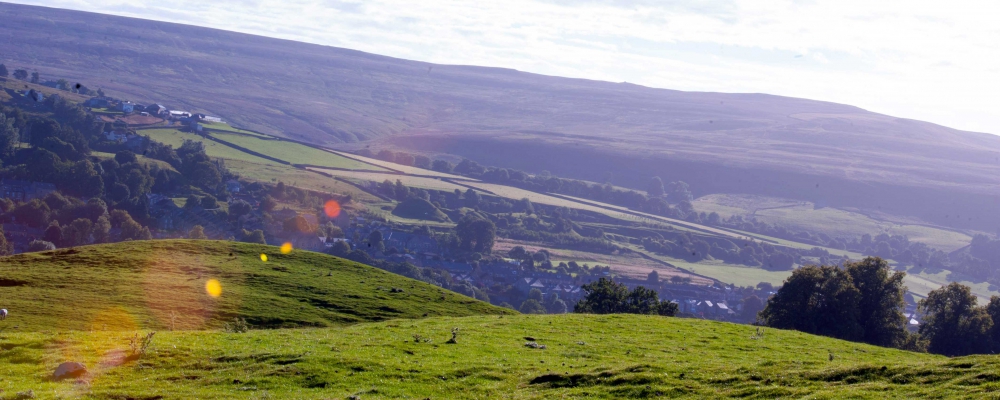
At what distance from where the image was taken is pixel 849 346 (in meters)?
40.6

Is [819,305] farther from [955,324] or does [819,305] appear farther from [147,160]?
[147,160]

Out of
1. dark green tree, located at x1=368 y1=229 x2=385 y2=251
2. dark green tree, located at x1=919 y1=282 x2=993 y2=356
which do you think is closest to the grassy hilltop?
dark green tree, located at x1=919 y1=282 x2=993 y2=356

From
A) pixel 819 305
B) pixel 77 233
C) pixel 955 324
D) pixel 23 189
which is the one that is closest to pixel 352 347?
pixel 819 305

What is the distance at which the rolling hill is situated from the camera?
4078 cm

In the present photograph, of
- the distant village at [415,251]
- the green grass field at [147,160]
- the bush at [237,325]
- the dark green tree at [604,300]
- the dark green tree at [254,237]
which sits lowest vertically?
the distant village at [415,251]

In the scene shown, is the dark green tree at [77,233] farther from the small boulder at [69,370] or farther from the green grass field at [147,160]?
the small boulder at [69,370]

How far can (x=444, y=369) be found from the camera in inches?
1065

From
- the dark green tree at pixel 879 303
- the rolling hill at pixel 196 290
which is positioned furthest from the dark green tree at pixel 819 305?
the rolling hill at pixel 196 290

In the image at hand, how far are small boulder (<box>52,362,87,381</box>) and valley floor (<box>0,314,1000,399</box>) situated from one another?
383 millimetres

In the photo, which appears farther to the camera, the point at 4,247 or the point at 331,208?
the point at 331,208

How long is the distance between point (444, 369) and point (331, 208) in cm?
16100

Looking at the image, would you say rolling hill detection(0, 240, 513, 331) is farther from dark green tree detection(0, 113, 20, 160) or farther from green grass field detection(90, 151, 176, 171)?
dark green tree detection(0, 113, 20, 160)

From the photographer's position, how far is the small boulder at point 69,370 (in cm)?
2373

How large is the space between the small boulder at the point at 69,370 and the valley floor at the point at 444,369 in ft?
1.26
